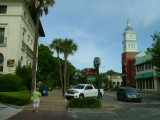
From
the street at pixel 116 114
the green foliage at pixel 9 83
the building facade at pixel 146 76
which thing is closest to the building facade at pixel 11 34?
the green foliage at pixel 9 83

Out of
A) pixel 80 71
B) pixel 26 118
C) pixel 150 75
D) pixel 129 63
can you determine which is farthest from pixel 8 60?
pixel 80 71

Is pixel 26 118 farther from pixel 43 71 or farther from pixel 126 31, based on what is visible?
pixel 126 31

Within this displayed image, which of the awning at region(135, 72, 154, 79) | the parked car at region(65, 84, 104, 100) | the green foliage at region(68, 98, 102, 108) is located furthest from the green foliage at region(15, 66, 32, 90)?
the awning at region(135, 72, 154, 79)

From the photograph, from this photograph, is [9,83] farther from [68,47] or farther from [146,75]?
[146,75]

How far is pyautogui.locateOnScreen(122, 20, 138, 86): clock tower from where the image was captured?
286 feet

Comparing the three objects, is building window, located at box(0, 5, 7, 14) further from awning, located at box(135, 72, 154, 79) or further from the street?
awning, located at box(135, 72, 154, 79)

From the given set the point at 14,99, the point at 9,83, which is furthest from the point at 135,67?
the point at 14,99

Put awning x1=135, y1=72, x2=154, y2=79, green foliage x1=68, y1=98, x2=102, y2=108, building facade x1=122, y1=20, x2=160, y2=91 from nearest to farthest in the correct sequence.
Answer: green foliage x1=68, y1=98, x2=102, y2=108 < awning x1=135, y1=72, x2=154, y2=79 < building facade x1=122, y1=20, x2=160, y2=91

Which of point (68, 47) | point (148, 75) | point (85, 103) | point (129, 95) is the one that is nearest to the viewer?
point (85, 103)

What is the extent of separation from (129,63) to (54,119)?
76394 millimetres

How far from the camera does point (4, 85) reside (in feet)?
96.8

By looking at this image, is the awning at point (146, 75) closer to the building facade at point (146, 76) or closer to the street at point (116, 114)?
the building facade at point (146, 76)

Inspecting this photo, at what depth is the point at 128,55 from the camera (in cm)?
9406

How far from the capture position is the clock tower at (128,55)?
8731 centimetres
